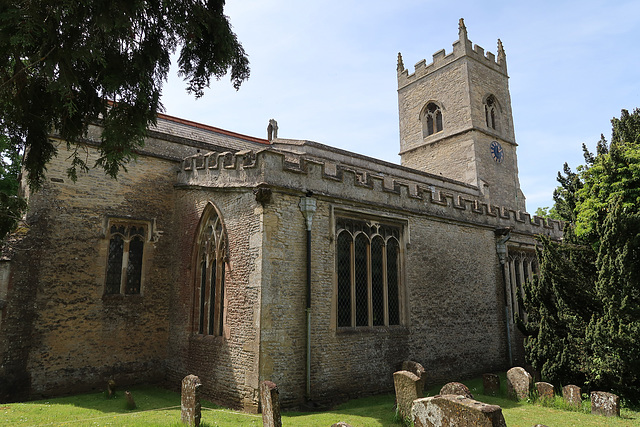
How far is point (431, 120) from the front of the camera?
85.7 feet

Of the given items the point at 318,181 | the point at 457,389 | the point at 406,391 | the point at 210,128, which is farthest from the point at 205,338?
the point at 210,128

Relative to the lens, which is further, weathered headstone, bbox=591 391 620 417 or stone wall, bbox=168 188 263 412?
stone wall, bbox=168 188 263 412

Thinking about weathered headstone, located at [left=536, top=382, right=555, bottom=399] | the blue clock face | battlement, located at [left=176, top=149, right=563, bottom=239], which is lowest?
weathered headstone, located at [left=536, top=382, right=555, bottom=399]

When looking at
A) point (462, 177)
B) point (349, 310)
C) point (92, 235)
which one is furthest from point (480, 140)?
point (92, 235)

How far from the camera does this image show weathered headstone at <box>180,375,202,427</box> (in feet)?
24.3

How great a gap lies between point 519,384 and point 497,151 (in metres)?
17.5

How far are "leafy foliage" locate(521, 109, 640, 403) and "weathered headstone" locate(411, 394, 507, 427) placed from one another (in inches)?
248

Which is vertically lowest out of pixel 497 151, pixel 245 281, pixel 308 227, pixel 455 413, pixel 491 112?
pixel 455 413

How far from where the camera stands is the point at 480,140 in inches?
932

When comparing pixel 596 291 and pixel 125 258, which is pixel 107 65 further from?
pixel 596 291

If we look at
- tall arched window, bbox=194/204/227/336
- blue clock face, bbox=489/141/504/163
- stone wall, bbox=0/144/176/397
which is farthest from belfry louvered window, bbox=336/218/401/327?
blue clock face, bbox=489/141/504/163

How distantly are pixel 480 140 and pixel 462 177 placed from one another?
2281mm

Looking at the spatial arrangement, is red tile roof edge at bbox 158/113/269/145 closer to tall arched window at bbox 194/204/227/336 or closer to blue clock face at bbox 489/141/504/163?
tall arched window at bbox 194/204/227/336

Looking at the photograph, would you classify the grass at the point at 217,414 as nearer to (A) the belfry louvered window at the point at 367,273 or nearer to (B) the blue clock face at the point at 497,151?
(A) the belfry louvered window at the point at 367,273
